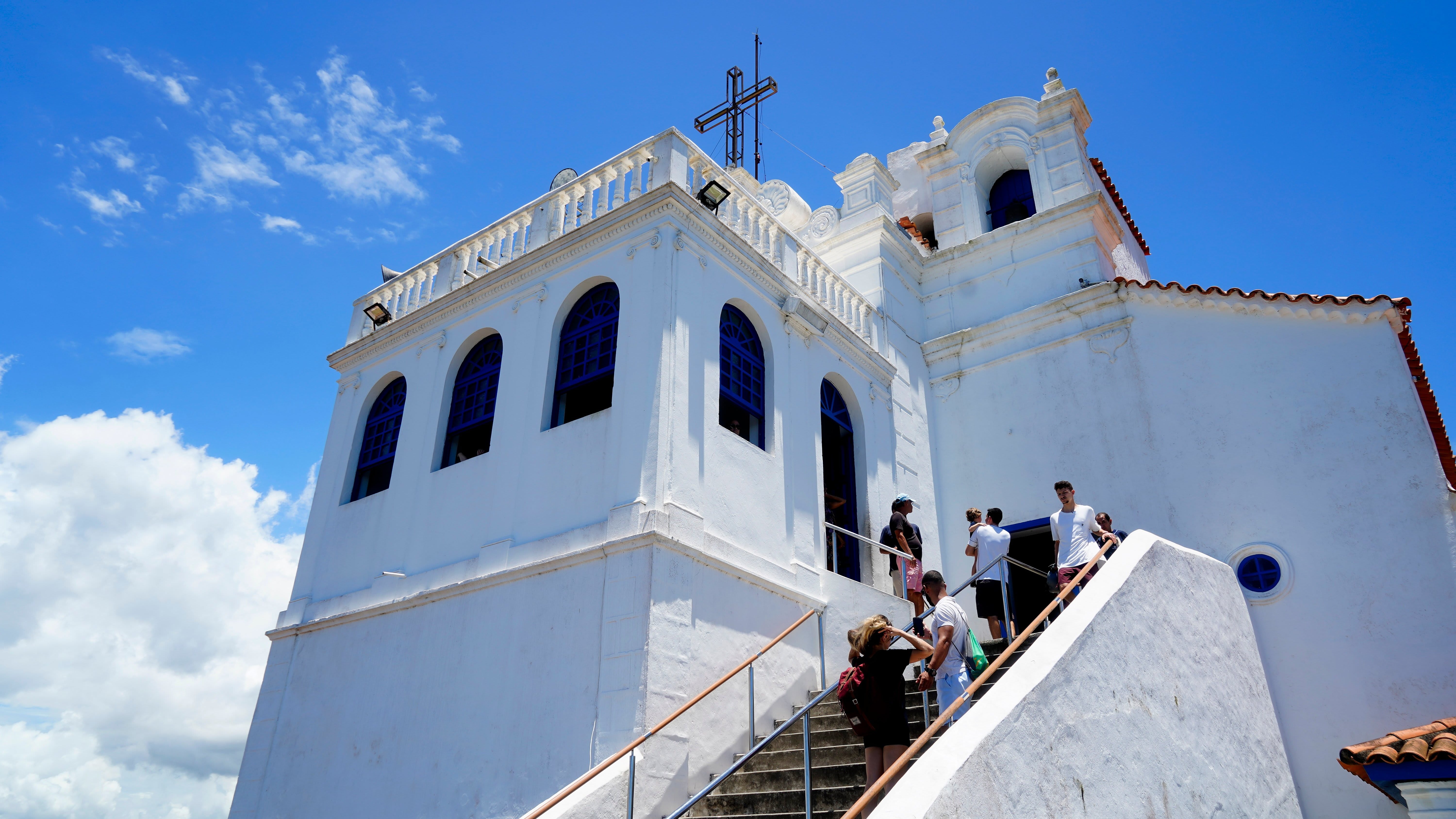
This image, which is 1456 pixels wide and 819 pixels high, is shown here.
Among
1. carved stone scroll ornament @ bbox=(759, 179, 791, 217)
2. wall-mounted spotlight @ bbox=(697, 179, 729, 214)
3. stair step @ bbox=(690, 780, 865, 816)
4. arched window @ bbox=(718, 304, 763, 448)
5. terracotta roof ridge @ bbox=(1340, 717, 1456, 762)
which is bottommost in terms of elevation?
stair step @ bbox=(690, 780, 865, 816)

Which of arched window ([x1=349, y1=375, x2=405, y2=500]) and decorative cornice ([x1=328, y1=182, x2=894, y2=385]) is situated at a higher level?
decorative cornice ([x1=328, y1=182, x2=894, y2=385])

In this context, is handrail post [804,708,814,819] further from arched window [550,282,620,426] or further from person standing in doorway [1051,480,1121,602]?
arched window [550,282,620,426]

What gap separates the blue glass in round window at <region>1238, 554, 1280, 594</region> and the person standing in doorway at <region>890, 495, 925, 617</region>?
3.90m

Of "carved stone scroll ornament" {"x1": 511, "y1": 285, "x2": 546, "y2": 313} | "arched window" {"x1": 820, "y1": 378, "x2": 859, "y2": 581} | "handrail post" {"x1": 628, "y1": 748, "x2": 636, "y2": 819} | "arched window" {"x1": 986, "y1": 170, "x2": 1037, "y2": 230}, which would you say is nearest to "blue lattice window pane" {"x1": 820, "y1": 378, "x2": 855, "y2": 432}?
"arched window" {"x1": 820, "y1": 378, "x2": 859, "y2": 581}

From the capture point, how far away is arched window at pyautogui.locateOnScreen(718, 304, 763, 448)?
10.8 meters

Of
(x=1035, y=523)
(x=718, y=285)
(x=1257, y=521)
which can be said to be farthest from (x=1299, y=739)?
(x=718, y=285)

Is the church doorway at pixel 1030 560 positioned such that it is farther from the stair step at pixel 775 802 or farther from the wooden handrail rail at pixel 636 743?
the stair step at pixel 775 802

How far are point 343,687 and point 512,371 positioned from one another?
13.5ft

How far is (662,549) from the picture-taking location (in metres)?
8.84

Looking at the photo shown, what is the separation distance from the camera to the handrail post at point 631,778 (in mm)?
7438

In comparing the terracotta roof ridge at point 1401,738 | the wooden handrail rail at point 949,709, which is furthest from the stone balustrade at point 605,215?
the terracotta roof ridge at point 1401,738

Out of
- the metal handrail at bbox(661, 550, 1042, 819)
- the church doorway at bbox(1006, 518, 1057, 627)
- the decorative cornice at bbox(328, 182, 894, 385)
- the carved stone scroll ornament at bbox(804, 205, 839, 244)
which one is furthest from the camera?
the carved stone scroll ornament at bbox(804, 205, 839, 244)

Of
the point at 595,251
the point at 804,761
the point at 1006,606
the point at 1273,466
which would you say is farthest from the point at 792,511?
the point at 1273,466

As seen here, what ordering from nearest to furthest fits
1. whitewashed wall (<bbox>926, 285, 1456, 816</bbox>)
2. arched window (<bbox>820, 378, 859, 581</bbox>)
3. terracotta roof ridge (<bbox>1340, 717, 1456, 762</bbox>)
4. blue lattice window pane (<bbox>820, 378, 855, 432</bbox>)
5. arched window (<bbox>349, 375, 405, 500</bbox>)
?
terracotta roof ridge (<bbox>1340, 717, 1456, 762</bbox>), whitewashed wall (<bbox>926, 285, 1456, 816</bbox>), arched window (<bbox>820, 378, 859, 581</bbox>), blue lattice window pane (<bbox>820, 378, 855, 432</bbox>), arched window (<bbox>349, 375, 405, 500</bbox>)
